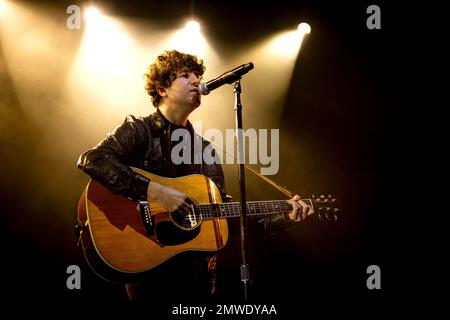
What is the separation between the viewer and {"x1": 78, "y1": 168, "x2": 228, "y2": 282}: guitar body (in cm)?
205

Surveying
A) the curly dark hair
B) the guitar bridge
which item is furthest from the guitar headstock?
the curly dark hair

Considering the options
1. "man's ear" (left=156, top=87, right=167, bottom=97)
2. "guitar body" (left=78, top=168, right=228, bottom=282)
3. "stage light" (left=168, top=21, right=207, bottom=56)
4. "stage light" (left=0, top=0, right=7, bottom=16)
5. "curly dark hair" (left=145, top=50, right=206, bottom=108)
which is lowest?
"guitar body" (left=78, top=168, right=228, bottom=282)

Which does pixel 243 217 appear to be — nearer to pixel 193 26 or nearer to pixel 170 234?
pixel 170 234

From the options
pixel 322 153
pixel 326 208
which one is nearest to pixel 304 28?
pixel 322 153

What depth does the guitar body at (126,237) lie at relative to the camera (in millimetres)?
2047

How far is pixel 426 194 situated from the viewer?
12.0 feet

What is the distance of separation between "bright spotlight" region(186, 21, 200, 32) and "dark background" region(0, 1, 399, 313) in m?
0.09

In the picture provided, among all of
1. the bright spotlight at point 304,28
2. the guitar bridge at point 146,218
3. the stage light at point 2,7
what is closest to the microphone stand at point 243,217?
the guitar bridge at point 146,218

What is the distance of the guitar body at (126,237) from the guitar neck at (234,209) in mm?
75

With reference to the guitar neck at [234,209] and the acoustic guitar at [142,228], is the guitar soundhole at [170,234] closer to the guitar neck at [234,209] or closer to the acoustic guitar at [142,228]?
the acoustic guitar at [142,228]

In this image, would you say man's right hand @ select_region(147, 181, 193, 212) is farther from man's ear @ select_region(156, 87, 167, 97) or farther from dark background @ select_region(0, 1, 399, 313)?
dark background @ select_region(0, 1, 399, 313)

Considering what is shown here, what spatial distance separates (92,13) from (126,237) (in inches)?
95.6

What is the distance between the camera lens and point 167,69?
9.41 feet

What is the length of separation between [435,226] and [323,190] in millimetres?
1173
